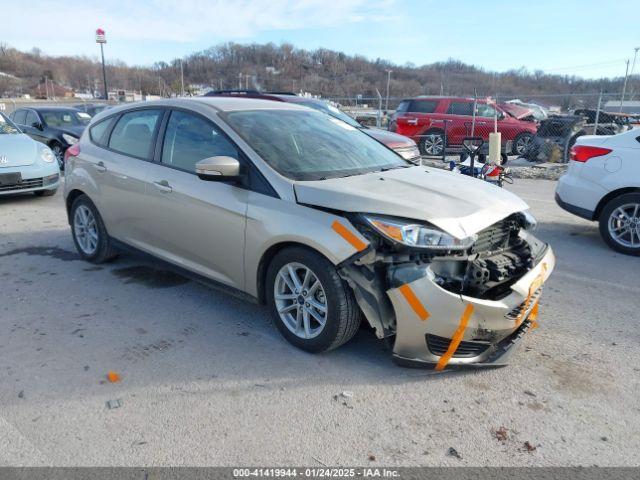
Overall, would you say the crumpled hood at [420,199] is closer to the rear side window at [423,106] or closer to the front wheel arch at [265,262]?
the front wheel arch at [265,262]

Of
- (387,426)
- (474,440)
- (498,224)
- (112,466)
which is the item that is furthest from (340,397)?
(498,224)

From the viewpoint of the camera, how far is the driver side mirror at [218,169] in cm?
352

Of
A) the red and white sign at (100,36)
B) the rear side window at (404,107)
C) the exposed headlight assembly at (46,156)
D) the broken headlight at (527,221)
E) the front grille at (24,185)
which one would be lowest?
the front grille at (24,185)

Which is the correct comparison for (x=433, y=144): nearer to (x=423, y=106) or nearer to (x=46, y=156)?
(x=423, y=106)

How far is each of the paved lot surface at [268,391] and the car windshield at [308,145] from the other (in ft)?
4.07

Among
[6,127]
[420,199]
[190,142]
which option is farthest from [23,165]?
[420,199]

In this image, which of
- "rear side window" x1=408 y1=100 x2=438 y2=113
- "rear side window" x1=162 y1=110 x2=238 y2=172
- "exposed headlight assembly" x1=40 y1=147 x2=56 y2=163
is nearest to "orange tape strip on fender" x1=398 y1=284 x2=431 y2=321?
"rear side window" x1=162 y1=110 x2=238 y2=172

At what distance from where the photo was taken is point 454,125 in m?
15.3

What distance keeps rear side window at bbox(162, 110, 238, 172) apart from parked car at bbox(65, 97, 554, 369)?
0.01 metres

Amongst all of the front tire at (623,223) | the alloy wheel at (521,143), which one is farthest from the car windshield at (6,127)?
the alloy wheel at (521,143)

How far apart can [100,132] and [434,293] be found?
3905 mm

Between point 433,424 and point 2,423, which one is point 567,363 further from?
point 2,423

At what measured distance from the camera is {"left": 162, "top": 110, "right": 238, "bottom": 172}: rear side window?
3.90 meters

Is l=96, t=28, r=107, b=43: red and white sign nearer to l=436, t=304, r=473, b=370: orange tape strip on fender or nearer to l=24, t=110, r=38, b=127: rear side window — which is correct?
l=24, t=110, r=38, b=127: rear side window
